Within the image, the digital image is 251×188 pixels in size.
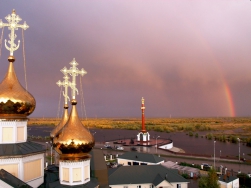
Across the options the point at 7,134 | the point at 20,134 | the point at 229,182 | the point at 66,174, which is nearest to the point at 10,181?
the point at 66,174

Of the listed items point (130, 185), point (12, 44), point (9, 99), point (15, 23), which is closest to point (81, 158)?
point (9, 99)

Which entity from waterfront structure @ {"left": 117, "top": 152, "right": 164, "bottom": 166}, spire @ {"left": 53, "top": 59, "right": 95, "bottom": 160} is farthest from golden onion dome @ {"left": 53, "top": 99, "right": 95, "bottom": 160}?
waterfront structure @ {"left": 117, "top": 152, "right": 164, "bottom": 166}

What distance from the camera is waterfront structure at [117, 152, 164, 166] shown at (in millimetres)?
22125

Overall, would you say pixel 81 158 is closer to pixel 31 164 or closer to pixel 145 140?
pixel 31 164

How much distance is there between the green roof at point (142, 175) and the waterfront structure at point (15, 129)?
8.40 meters

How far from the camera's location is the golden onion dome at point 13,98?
312 inches

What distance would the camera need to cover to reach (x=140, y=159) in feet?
→ 75.7

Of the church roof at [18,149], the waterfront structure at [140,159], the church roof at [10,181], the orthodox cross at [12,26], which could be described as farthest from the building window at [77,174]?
the waterfront structure at [140,159]

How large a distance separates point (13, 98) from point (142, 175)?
10913 mm

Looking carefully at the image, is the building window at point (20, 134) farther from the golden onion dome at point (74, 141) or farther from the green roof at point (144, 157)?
the green roof at point (144, 157)

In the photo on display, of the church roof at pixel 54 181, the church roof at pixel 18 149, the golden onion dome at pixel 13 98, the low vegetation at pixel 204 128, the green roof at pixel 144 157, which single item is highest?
the golden onion dome at pixel 13 98

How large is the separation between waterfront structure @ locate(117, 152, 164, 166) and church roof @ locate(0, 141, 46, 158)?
14.8 m

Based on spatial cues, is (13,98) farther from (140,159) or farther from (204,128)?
(204,128)

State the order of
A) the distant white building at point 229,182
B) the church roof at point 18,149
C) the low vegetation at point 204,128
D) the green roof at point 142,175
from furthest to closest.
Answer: the low vegetation at point 204,128 < the distant white building at point 229,182 < the green roof at point 142,175 < the church roof at point 18,149
